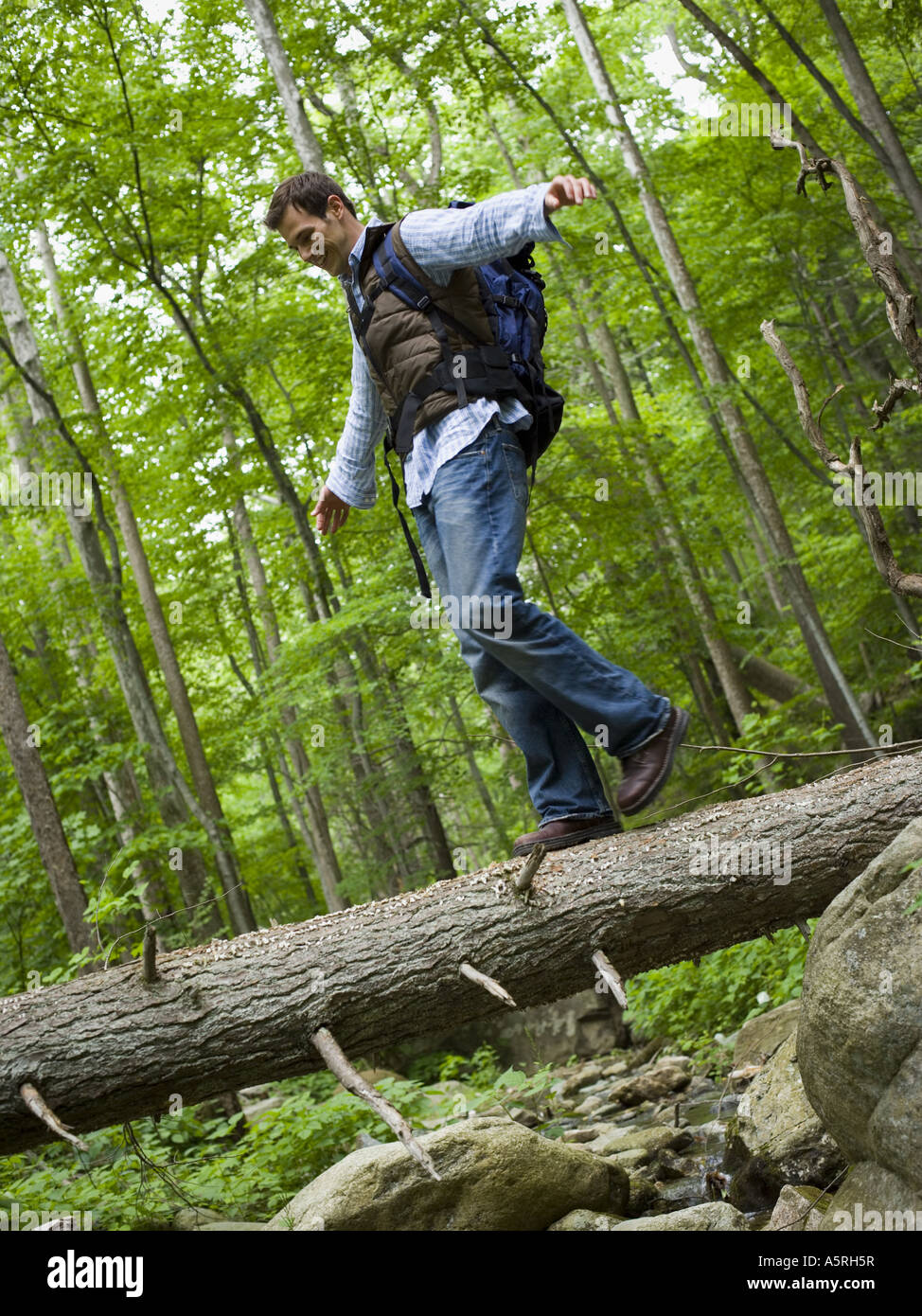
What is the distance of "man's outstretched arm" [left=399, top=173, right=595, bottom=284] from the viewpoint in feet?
9.98

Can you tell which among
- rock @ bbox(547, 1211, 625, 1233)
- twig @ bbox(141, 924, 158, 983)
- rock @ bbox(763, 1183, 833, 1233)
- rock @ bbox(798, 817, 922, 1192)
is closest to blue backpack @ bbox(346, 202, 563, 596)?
twig @ bbox(141, 924, 158, 983)

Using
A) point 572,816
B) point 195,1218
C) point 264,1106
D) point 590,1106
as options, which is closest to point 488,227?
point 572,816

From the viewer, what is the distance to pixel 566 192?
3.00m

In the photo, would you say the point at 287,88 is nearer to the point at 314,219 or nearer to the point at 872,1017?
the point at 314,219

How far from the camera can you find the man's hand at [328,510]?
170 inches

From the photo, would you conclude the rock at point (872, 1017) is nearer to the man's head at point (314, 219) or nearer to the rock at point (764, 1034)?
the man's head at point (314, 219)

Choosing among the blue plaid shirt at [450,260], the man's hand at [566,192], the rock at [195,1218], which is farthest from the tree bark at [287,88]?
the rock at [195,1218]

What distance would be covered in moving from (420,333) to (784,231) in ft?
31.2

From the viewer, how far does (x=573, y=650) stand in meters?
3.54

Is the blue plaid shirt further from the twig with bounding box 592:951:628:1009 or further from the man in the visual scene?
the twig with bounding box 592:951:628:1009

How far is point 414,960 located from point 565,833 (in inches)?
34.9

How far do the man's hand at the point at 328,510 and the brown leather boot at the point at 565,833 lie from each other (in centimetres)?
149

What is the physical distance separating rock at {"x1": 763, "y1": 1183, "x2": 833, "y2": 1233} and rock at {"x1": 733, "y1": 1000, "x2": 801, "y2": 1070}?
215cm
